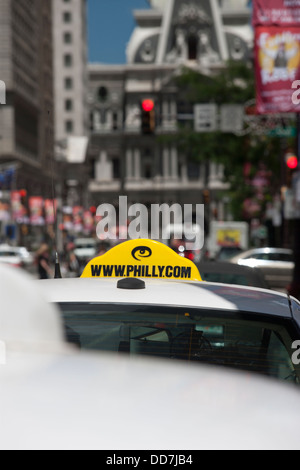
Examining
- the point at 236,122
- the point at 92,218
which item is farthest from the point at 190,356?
the point at 92,218

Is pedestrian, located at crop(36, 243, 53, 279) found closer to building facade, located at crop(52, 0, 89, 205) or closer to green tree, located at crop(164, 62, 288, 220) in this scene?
green tree, located at crop(164, 62, 288, 220)

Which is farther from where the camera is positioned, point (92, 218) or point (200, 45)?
point (200, 45)

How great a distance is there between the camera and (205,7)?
121562 mm

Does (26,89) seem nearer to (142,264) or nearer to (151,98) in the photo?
(151,98)

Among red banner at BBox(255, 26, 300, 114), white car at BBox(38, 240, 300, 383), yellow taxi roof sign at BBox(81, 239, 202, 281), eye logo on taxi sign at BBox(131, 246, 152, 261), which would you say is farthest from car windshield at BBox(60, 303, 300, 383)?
red banner at BBox(255, 26, 300, 114)

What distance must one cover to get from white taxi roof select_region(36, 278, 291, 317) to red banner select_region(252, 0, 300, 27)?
1323cm

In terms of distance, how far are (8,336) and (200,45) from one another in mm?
122430

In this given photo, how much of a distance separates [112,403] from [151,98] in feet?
385

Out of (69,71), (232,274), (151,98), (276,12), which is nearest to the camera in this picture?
(232,274)

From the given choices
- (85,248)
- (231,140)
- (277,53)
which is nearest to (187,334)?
(277,53)

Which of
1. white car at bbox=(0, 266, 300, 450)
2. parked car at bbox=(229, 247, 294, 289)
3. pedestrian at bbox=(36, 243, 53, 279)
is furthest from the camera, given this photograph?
parked car at bbox=(229, 247, 294, 289)

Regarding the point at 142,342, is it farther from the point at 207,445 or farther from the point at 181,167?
the point at 181,167

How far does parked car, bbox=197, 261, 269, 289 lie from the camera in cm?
797

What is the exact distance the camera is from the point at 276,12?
53.3 feet
